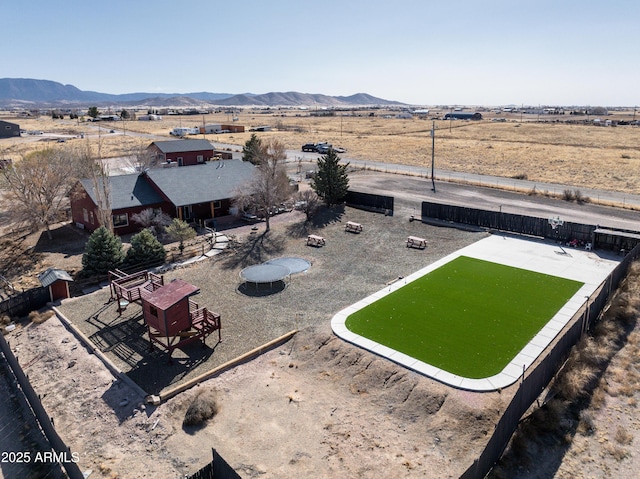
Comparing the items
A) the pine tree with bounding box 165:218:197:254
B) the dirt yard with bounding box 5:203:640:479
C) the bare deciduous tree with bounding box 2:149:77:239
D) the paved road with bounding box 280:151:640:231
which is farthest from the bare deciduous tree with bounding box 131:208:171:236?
the paved road with bounding box 280:151:640:231

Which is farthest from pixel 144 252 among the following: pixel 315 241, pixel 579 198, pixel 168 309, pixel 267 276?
pixel 579 198

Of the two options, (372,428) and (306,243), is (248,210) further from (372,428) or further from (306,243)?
(372,428)

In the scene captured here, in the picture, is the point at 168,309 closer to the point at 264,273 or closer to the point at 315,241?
the point at 264,273

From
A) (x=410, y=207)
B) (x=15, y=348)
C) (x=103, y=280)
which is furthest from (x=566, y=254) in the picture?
(x=15, y=348)

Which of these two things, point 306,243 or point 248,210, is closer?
point 306,243

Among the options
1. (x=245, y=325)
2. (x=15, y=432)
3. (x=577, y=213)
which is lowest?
(x=15, y=432)

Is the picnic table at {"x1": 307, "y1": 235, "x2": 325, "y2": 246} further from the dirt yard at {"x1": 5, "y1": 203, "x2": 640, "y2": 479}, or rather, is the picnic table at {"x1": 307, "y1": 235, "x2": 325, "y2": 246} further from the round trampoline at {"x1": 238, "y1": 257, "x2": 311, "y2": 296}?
the dirt yard at {"x1": 5, "y1": 203, "x2": 640, "y2": 479}
